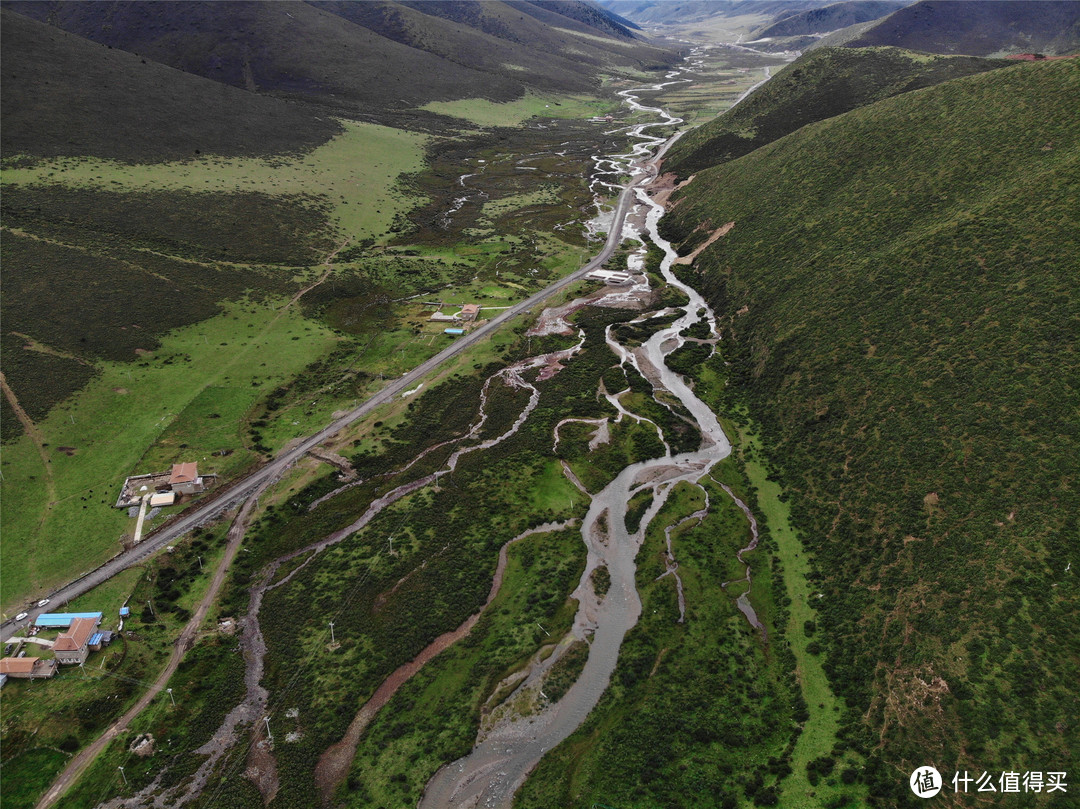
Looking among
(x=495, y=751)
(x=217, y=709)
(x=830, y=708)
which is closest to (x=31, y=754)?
(x=217, y=709)

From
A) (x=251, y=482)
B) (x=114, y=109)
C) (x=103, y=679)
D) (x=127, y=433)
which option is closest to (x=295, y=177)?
(x=114, y=109)

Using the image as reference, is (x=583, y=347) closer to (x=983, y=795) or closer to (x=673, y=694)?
(x=673, y=694)

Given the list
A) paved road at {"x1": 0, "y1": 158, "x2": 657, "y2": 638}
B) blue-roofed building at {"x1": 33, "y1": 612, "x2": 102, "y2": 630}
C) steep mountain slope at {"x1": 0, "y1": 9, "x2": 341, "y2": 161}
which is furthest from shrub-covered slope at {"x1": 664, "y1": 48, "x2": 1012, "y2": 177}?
blue-roofed building at {"x1": 33, "y1": 612, "x2": 102, "y2": 630}

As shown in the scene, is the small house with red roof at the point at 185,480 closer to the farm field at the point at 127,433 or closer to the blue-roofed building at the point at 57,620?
the farm field at the point at 127,433

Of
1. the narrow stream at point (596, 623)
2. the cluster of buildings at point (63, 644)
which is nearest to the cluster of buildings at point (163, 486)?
the cluster of buildings at point (63, 644)

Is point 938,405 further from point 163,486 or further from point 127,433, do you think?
point 127,433
